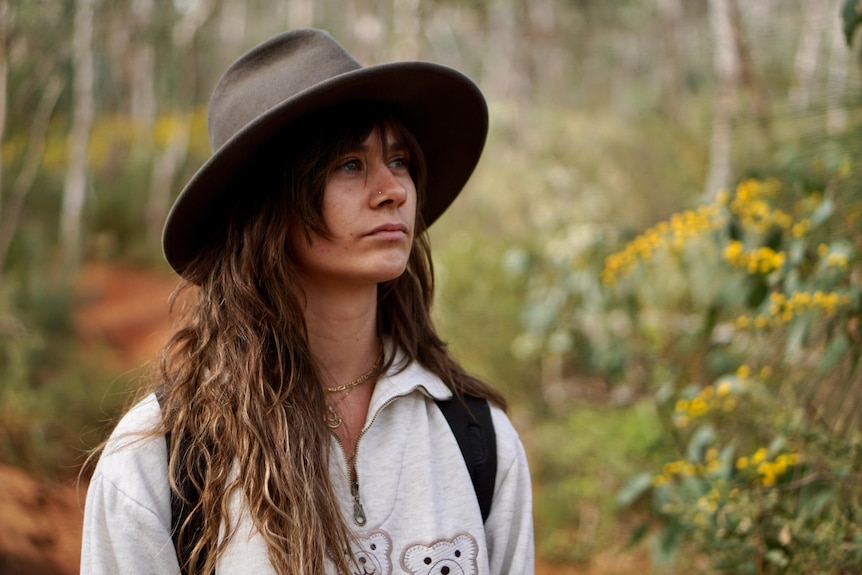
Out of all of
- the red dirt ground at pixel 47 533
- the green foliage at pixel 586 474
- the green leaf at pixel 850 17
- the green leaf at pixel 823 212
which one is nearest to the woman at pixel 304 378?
the red dirt ground at pixel 47 533

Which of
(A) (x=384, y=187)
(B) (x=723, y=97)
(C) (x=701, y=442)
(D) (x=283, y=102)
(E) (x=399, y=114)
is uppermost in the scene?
(B) (x=723, y=97)

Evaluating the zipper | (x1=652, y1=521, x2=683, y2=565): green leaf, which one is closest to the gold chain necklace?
the zipper

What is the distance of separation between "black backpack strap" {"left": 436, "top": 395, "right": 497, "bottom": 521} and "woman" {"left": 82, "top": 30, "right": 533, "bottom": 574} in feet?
0.06

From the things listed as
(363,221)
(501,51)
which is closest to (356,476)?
(363,221)

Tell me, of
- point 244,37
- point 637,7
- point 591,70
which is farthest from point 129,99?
point 591,70

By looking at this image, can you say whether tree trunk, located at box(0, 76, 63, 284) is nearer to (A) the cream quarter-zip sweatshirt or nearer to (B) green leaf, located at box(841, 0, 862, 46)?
(A) the cream quarter-zip sweatshirt

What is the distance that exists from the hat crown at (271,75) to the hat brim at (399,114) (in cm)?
5

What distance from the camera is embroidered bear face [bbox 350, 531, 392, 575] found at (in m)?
1.67

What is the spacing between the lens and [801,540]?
250 cm

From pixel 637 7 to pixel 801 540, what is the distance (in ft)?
82.1

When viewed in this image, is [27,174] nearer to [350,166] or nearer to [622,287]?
[622,287]

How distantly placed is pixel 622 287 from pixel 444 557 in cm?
277

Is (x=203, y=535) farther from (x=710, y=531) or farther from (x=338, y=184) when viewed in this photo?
(x=710, y=531)

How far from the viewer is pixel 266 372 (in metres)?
1.81
